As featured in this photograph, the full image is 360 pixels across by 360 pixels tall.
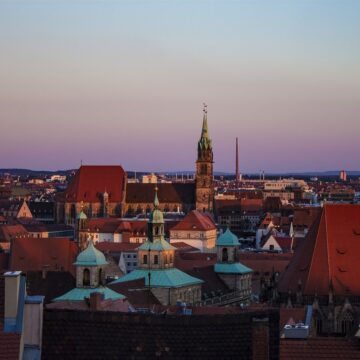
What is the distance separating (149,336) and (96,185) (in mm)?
122537

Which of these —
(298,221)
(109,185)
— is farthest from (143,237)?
(109,185)

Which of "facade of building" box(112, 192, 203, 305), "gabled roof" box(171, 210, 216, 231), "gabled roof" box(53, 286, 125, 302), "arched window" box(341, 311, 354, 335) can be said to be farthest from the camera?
"gabled roof" box(171, 210, 216, 231)

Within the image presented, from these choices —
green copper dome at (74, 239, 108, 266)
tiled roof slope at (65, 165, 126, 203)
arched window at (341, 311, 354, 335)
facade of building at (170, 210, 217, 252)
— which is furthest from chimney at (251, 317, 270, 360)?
tiled roof slope at (65, 165, 126, 203)

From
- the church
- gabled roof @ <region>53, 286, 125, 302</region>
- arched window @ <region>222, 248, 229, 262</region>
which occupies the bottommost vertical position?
gabled roof @ <region>53, 286, 125, 302</region>

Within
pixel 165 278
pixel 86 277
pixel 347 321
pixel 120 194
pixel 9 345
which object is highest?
pixel 120 194

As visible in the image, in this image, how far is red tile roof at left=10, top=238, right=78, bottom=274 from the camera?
74250 millimetres

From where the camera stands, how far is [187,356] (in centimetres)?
1719

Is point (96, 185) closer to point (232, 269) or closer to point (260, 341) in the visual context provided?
point (232, 269)

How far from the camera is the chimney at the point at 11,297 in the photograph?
53.4ft

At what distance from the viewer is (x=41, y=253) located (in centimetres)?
7531

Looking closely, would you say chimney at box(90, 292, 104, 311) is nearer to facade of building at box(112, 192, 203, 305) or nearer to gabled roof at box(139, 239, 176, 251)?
facade of building at box(112, 192, 203, 305)

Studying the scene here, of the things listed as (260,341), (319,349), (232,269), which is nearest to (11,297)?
(260,341)

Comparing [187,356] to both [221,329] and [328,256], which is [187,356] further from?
[328,256]

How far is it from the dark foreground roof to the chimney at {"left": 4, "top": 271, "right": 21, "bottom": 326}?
1.31m
